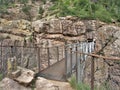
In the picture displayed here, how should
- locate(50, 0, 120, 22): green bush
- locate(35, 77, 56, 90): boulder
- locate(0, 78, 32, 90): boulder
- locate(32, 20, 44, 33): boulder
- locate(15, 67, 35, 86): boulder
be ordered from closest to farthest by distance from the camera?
locate(0, 78, 32, 90): boulder < locate(35, 77, 56, 90): boulder < locate(15, 67, 35, 86): boulder < locate(32, 20, 44, 33): boulder < locate(50, 0, 120, 22): green bush

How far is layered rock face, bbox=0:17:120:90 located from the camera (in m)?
15.4

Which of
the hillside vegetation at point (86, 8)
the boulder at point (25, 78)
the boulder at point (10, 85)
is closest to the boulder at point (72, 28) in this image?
the hillside vegetation at point (86, 8)

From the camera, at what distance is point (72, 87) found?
730 centimetres

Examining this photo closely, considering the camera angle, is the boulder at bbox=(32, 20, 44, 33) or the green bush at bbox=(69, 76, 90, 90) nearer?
the green bush at bbox=(69, 76, 90, 90)

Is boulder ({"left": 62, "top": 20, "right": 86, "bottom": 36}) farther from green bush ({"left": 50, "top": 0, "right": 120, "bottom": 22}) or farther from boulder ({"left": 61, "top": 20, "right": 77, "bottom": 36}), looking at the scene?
green bush ({"left": 50, "top": 0, "right": 120, "bottom": 22})

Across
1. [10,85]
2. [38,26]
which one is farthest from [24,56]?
[10,85]

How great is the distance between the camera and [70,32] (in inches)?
622

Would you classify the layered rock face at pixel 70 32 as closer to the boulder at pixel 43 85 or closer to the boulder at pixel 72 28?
the boulder at pixel 72 28

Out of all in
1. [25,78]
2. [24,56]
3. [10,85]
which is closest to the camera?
[10,85]

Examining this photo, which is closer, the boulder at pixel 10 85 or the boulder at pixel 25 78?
the boulder at pixel 10 85

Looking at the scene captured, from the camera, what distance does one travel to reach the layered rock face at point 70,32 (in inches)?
608

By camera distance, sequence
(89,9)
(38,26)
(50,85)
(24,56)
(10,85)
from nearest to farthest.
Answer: (10,85) → (50,85) → (24,56) → (38,26) → (89,9)

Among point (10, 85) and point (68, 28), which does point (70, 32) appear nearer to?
point (68, 28)

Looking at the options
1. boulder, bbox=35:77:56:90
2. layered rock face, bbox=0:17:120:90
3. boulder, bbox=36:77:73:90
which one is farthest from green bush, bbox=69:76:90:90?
layered rock face, bbox=0:17:120:90
